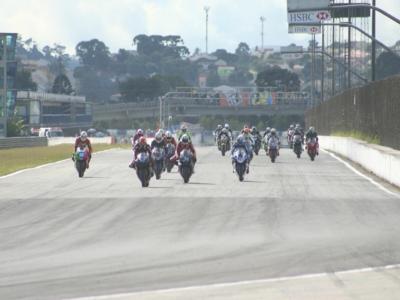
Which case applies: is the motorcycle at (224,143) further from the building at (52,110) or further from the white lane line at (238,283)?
the building at (52,110)

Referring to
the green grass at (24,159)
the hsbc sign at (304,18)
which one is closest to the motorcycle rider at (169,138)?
the green grass at (24,159)

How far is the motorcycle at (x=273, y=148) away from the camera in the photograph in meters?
46.8

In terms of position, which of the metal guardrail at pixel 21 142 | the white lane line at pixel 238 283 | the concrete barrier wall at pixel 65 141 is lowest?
the concrete barrier wall at pixel 65 141

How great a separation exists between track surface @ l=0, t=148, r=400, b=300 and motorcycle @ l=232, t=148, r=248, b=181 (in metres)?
0.34

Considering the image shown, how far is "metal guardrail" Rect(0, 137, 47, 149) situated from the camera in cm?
7506

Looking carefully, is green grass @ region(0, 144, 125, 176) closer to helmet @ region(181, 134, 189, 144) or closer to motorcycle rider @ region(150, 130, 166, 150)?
motorcycle rider @ region(150, 130, 166, 150)

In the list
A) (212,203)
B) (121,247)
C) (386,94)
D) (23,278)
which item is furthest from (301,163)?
(23,278)

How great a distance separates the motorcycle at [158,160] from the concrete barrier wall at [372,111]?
6.63 m

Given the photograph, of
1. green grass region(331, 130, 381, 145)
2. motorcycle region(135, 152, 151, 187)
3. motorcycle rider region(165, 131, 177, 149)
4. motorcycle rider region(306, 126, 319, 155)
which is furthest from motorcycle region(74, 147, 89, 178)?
motorcycle rider region(306, 126, 319, 155)

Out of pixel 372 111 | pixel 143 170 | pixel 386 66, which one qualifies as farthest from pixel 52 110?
pixel 143 170

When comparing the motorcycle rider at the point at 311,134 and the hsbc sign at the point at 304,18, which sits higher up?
the hsbc sign at the point at 304,18

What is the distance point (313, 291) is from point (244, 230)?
254 inches

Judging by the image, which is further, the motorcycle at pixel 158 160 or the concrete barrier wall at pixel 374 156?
the motorcycle at pixel 158 160

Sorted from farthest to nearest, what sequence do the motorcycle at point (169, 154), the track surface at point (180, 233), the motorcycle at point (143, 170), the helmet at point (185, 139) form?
the motorcycle at point (169, 154)
the helmet at point (185, 139)
the motorcycle at point (143, 170)
the track surface at point (180, 233)
